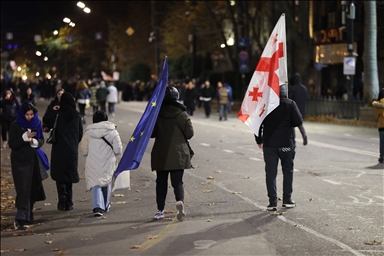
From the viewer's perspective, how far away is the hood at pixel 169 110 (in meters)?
10.8

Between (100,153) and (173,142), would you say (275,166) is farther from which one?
(100,153)

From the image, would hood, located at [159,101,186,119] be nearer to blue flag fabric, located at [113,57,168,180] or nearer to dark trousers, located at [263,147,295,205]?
blue flag fabric, located at [113,57,168,180]

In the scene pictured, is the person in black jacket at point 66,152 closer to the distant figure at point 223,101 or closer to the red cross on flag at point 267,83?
the red cross on flag at point 267,83

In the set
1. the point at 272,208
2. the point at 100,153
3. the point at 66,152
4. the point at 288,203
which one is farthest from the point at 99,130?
the point at 288,203

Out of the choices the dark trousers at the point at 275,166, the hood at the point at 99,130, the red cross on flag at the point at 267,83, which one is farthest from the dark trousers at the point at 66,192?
the dark trousers at the point at 275,166

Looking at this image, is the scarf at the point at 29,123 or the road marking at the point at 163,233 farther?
the scarf at the point at 29,123

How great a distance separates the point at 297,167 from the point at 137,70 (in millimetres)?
64951

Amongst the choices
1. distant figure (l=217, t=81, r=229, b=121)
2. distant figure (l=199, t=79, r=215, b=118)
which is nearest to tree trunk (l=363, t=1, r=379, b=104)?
distant figure (l=217, t=81, r=229, b=121)

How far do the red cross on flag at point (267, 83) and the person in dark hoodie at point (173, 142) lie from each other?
1153 millimetres

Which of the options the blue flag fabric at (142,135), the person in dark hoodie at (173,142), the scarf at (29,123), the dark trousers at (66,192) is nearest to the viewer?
the blue flag fabric at (142,135)

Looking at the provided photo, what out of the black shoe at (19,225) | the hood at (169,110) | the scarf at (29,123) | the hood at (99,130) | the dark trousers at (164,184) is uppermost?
the hood at (169,110)

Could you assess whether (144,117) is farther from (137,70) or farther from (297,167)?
(137,70)

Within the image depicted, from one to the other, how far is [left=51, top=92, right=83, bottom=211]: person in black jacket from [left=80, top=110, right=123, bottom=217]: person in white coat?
65 cm

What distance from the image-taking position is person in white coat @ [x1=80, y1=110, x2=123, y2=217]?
1144 centimetres
